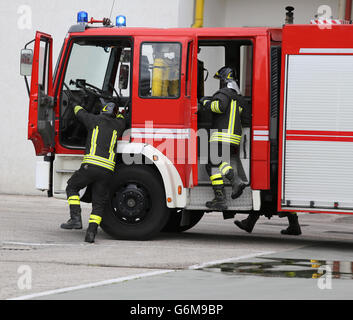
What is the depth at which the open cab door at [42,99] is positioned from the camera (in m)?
11.4

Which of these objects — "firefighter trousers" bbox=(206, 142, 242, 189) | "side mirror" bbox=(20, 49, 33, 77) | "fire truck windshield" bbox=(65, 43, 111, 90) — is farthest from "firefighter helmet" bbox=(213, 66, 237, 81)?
"side mirror" bbox=(20, 49, 33, 77)

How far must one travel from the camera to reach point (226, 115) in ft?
37.2

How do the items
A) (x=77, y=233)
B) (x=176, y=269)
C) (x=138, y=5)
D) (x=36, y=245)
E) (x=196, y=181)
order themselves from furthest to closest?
(x=138, y=5) → (x=77, y=233) → (x=196, y=181) → (x=36, y=245) → (x=176, y=269)

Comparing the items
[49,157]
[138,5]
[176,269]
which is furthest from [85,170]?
[138,5]

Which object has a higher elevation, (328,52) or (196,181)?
(328,52)

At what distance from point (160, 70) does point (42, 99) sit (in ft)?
4.92

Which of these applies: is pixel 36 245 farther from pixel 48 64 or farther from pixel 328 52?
pixel 328 52

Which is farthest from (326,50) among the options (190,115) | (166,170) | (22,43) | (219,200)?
(22,43)

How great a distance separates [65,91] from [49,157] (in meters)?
0.87

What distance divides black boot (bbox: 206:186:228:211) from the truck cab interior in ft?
5.29

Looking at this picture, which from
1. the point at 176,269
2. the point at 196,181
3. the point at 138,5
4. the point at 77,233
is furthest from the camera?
the point at 138,5

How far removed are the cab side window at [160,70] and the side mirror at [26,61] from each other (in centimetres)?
136

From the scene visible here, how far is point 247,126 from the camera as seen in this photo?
452 inches

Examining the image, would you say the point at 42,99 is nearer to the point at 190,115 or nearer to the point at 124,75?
the point at 124,75
